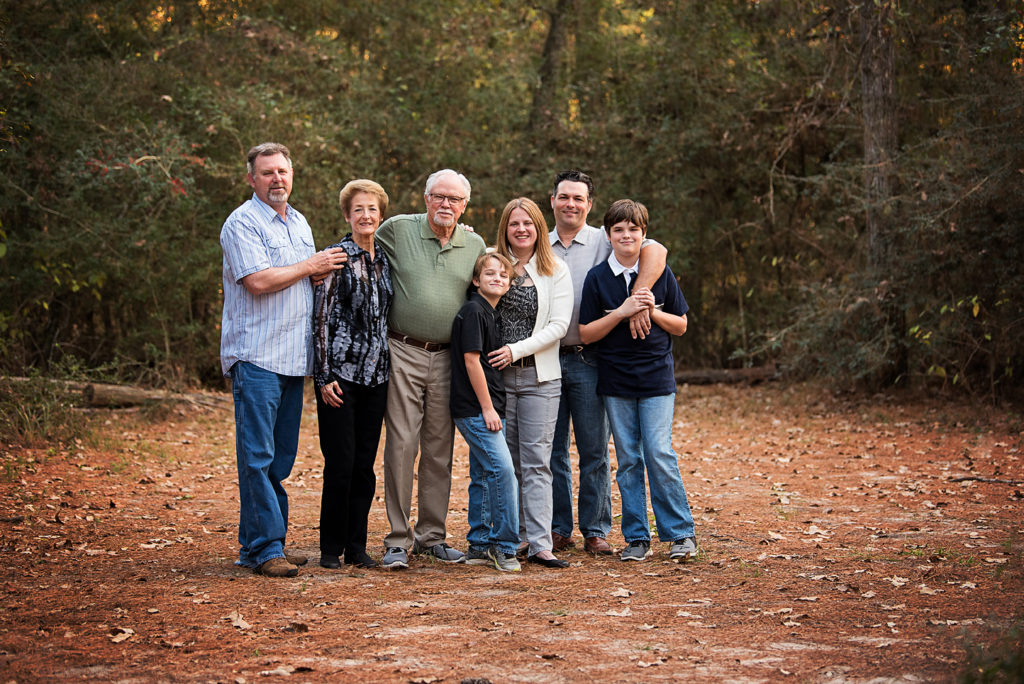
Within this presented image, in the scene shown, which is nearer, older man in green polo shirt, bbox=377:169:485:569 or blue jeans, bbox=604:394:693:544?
older man in green polo shirt, bbox=377:169:485:569

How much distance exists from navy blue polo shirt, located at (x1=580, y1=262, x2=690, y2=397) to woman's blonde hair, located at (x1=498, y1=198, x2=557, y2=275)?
0.30m

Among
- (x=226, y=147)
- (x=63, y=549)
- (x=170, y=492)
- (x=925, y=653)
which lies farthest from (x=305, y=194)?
(x=925, y=653)

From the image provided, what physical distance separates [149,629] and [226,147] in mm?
10817

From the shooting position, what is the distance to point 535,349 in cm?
525

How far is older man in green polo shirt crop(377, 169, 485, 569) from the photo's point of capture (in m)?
5.22

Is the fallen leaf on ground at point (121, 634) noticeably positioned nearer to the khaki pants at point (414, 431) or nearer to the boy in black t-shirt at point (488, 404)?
the khaki pants at point (414, 431)

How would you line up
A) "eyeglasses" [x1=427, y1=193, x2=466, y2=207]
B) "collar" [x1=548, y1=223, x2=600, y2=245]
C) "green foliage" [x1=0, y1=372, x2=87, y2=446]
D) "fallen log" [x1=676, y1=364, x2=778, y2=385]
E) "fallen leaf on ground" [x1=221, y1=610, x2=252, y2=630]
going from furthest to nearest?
1. "fallen log" [x1=676, y1=364, x2=778, y2=385]
2. "green foliage" [x1=0, y1=372, x2=87, y2=446]
3. "collar" [x1=548, y1=223, x2=600, y2=245]
4. "eyeglasses" [x1=427, y1=193, x2=466, y2=207]
5. "fallen leaf on ground" [x1=221, y1=610, x2=252, y2=630]

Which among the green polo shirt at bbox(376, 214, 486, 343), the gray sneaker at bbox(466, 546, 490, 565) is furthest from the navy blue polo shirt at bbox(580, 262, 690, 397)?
the gray sneaker at bbox(466, 546, 490, 565)

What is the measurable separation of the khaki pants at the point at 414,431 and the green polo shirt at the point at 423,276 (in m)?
0.14

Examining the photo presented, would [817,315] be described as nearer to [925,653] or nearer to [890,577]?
[890,577]

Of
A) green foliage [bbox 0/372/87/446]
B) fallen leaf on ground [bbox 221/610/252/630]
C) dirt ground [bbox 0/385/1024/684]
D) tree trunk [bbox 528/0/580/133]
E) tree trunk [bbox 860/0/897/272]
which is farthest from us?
tree trunk [bbox 528/0/580/133]

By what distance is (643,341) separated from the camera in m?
5.49

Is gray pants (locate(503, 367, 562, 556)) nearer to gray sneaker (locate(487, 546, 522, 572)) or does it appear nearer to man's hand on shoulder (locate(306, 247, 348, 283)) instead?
gray sneaker (locate(487, 546, 522, 572))

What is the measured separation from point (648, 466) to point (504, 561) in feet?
3.25
